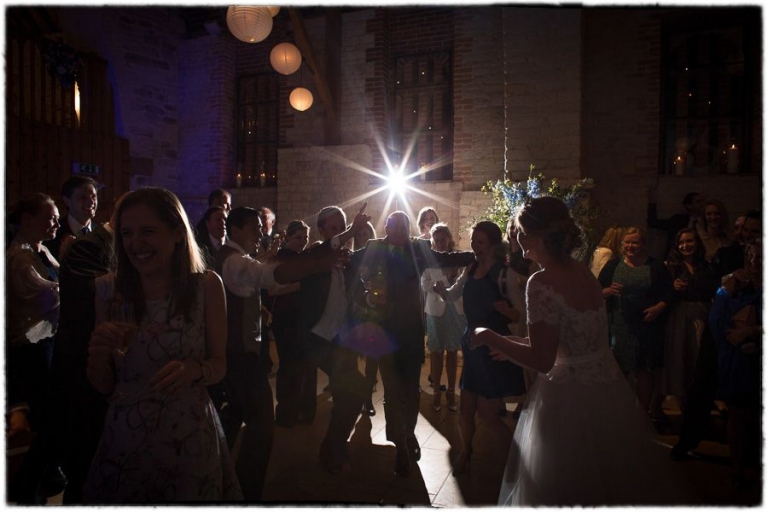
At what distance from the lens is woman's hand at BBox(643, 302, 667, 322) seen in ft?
12.3

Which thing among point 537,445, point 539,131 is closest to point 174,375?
point 537,445

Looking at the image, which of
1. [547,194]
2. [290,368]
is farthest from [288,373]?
[547,194]

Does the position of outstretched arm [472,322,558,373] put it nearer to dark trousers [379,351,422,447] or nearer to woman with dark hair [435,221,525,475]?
woman with dark hair [435,221,525,475]

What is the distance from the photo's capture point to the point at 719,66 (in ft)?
22.0

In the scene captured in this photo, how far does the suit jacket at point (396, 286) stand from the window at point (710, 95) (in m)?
5.02

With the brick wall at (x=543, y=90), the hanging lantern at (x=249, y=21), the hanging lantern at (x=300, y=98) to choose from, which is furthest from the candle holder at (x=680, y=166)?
the hanging lantern at (x=249, y=21)

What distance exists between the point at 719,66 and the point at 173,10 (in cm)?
820

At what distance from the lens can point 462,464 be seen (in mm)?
3100

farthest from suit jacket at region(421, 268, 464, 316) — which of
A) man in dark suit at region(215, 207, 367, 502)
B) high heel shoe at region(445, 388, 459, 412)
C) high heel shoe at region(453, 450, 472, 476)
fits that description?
man in dark suit at region(215, 207, 367, 502)

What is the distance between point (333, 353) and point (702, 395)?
2.22m

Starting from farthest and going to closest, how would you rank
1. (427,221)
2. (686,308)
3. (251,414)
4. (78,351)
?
1. (427,221)
2. (686,308)
3. (251,414)
4. (78,351)

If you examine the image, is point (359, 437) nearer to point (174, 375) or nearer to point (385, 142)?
point (174, 375)

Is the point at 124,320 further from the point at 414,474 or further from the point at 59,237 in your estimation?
the point at 59,237

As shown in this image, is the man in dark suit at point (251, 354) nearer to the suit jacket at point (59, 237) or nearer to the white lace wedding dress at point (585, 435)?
the white lace wedding dress at point (585, 435)
